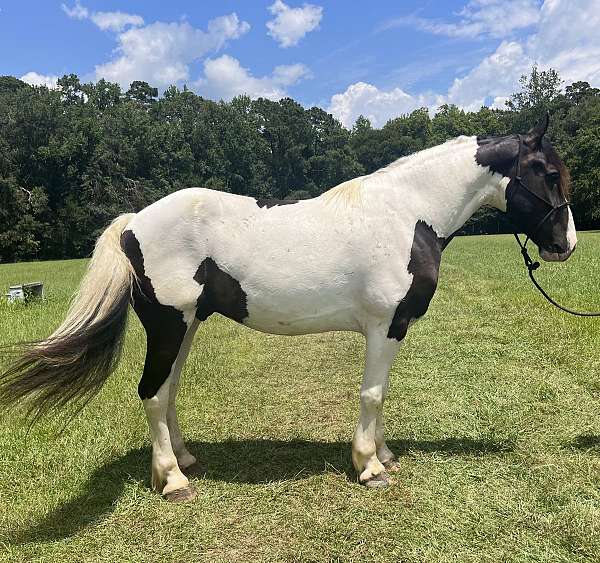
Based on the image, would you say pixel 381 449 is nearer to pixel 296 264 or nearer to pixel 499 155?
pixel 296 264

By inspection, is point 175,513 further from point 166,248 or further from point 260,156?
point 260,156

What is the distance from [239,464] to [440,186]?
2.79m

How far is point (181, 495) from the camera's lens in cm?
340

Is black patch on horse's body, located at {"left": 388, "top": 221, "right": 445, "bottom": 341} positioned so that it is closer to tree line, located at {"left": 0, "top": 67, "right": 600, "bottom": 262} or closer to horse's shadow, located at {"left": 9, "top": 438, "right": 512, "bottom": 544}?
horse's shadow, located at {"left": 9, "top": 438, "right": 512, "bottom": 544}

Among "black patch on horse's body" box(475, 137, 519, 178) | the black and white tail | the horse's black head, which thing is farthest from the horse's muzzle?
the black and white tail

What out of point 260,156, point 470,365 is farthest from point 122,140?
point 470,365

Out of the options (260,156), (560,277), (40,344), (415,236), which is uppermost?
(260,156)

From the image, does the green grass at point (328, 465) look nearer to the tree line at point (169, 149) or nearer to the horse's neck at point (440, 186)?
the horse's neck at point (440, 186)

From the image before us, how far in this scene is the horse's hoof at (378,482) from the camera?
3457 millimetres

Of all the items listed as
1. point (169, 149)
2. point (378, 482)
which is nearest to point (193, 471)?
point (378, 482)

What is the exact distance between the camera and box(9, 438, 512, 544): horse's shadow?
327cm

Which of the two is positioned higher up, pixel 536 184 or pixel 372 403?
pixel 536 184

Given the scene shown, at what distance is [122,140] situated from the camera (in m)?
45.4

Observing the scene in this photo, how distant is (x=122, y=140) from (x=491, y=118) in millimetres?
51816
